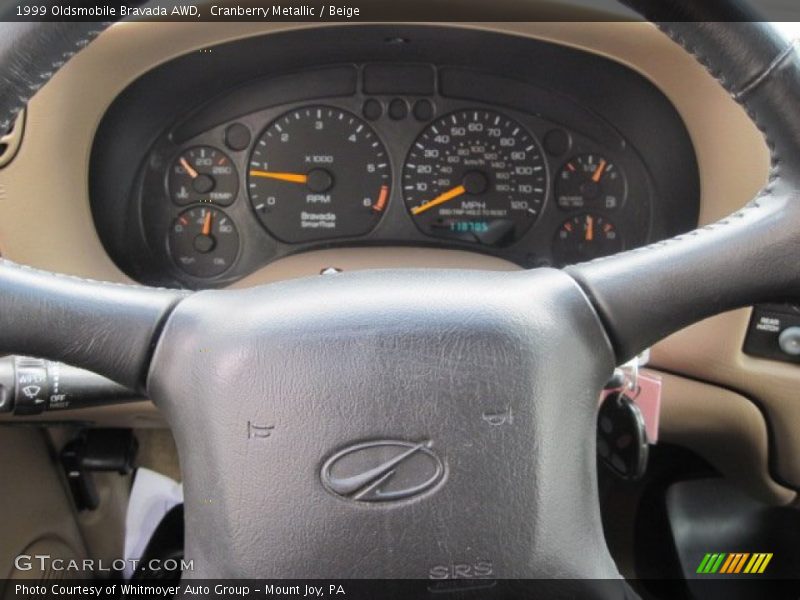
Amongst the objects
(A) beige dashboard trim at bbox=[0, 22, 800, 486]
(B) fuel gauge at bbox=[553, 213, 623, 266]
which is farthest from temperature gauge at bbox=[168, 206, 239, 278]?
(B) fuel gauge at bbox=[553, 213, 623, 266]

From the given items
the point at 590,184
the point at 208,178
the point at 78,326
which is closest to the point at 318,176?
the point at 208,178

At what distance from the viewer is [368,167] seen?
1.71 meters

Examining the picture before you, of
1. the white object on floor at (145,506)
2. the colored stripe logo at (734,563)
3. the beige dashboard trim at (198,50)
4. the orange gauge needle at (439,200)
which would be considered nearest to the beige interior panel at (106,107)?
the beige dashboard trim at (198,50)

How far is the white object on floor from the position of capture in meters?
1.70

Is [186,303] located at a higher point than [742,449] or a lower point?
higher

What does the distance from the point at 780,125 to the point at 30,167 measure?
3.58 feet

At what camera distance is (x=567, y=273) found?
0.82 metres

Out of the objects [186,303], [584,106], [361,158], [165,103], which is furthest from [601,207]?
[186,303]

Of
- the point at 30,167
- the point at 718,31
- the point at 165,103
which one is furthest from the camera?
the point at 165,103

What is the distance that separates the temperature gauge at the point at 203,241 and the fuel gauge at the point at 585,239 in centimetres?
59

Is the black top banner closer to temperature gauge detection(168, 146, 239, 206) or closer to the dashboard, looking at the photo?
the dashboard

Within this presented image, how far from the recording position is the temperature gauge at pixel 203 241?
171 centimetres

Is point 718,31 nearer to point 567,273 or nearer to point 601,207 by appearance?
point 567,273

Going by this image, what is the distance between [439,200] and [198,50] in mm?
495
